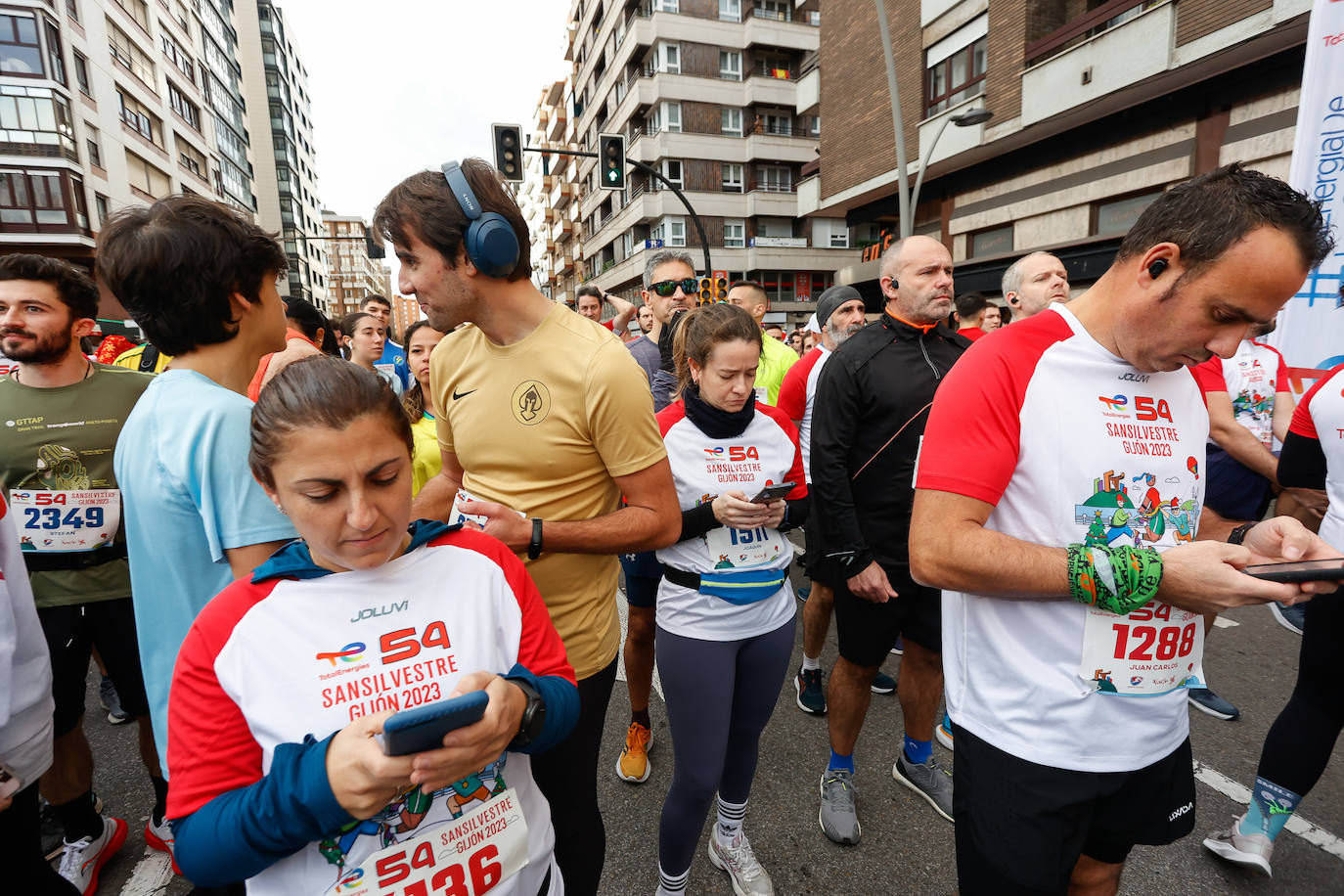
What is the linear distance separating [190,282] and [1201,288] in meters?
2.23

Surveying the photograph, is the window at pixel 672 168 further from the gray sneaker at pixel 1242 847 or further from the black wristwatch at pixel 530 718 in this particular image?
the black wristwatch at pixel 530 718

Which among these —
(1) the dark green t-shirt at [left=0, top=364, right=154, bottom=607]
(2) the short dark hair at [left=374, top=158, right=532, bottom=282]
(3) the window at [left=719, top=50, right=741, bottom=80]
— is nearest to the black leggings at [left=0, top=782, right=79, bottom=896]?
(1) the dark green t-shirt at [left=0, top=364, right=154, bottom=607]

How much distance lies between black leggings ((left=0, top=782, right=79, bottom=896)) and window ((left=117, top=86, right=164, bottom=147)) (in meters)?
35.5

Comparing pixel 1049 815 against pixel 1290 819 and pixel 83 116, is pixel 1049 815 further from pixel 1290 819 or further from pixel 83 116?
pixel 83 116

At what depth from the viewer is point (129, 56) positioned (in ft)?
89.3

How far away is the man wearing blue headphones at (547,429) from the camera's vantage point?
1.63m

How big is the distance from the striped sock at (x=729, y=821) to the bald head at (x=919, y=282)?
2.16 meters

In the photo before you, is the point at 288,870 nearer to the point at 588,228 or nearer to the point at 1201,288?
the point at 1201,288

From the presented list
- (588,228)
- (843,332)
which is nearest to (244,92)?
(588,228)

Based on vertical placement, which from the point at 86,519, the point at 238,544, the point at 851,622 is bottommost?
the point at 851,622

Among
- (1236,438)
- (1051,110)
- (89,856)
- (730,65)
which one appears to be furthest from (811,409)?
(730,65)

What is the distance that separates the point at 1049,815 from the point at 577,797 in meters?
1.21

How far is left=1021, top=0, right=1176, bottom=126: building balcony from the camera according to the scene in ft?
34.1

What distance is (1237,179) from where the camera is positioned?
1.25 metres
